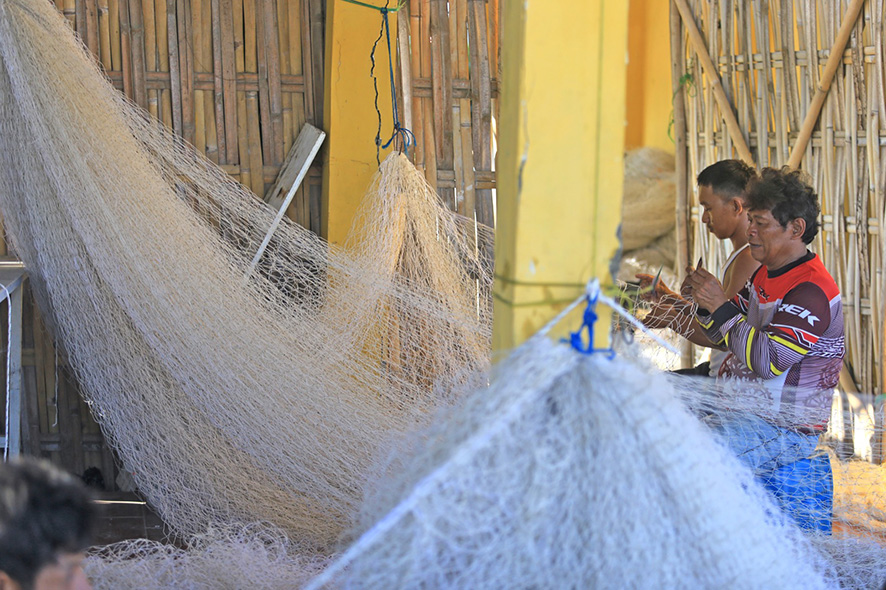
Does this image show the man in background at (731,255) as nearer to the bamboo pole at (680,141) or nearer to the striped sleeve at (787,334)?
the striped sleeve at (787,334)

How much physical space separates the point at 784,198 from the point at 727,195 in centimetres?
63

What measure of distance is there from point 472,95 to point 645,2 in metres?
2.66

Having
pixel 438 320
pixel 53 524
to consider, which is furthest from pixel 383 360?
pixel 53 524

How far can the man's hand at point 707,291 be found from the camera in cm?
263

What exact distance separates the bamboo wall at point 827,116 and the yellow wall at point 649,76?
1415 millimetres

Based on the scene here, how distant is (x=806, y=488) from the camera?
2.42m

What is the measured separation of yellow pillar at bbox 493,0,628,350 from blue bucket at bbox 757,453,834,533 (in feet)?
4.21

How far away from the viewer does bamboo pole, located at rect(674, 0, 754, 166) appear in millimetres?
4125

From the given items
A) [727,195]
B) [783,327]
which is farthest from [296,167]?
[783,327]

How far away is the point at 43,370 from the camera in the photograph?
11.4 feet

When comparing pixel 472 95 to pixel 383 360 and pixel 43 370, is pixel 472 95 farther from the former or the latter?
pixel 43 370

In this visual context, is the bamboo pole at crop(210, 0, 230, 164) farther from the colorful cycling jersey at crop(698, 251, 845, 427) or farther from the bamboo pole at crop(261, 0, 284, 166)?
the colorful cycling jersey at crop(698, 251, 845, 427)

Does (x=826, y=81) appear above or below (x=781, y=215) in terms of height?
above

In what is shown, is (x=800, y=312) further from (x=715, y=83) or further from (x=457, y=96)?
(x=715, y=83)
